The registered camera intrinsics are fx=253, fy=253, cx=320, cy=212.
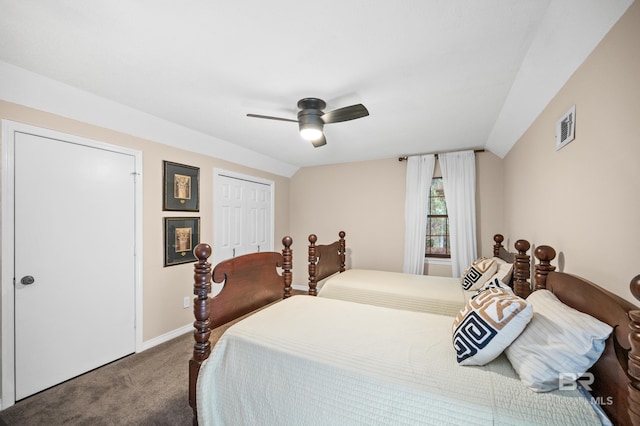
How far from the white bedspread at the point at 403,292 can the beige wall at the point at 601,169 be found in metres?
0.95

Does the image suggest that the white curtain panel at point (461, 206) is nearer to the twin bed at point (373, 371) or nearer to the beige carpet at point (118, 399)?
the twin bed at point (373, 371)

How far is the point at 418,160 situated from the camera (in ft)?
12.6

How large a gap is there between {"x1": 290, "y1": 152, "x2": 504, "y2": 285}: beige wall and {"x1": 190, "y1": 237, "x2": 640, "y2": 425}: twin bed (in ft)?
7.39

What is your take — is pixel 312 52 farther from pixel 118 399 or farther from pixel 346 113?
pixel 118 399

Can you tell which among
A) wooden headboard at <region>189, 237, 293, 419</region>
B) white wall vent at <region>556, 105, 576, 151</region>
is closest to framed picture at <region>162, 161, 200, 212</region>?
wooden headboard at <region>189, 237, 293, 419</region>

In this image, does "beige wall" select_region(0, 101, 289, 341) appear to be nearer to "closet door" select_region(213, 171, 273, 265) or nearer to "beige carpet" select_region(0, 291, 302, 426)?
"closet door" select_region(213, 171, 273, 265)

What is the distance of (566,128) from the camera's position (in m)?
1.61

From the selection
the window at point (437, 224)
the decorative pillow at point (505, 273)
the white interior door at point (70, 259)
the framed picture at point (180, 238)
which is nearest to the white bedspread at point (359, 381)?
the decorative pillow at point (505, 273)

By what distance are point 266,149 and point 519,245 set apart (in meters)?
3.17

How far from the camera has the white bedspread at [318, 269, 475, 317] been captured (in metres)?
2.38

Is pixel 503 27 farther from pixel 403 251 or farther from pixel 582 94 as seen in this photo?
pixel 403 251

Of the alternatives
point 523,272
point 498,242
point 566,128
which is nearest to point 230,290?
point 523,272

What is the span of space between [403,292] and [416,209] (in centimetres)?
161

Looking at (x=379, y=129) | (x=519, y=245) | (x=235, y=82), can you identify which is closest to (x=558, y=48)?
(x=519, y=245)
